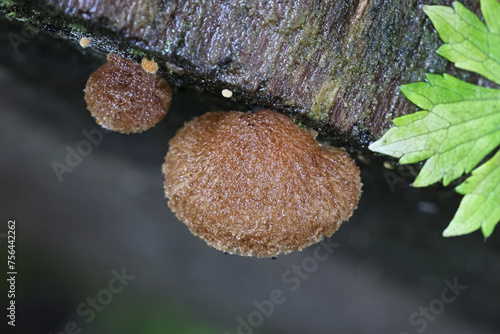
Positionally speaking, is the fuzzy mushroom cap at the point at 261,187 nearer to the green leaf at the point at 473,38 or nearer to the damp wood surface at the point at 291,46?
the damp wood surface at the point at 291,46

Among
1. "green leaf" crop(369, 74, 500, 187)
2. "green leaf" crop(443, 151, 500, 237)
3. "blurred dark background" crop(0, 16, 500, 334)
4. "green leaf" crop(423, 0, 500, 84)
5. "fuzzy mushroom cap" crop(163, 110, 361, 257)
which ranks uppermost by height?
"green leaf" crop(423, 0, 500, 84)

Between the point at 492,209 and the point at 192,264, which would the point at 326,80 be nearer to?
the point at 492,209

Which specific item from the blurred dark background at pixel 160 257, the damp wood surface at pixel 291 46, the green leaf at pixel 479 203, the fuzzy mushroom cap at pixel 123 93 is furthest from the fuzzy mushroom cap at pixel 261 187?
the blurred dark background at pixel 160 257

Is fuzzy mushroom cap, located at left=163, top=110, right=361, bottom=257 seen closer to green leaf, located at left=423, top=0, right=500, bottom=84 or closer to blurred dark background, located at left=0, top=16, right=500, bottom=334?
green leaf, located at left=423, top=0, right=500, bottom=84

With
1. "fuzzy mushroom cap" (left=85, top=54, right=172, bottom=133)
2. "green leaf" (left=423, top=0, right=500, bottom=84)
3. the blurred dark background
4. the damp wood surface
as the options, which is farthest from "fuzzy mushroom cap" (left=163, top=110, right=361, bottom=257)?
the blurred dark background

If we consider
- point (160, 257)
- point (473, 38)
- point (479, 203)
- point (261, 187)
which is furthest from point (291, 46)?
point (160, 257)

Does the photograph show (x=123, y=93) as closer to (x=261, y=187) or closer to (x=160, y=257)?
(x=261, y=187)

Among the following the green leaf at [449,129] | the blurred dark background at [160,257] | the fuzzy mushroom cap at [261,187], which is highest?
the green leaf at [449,129]
